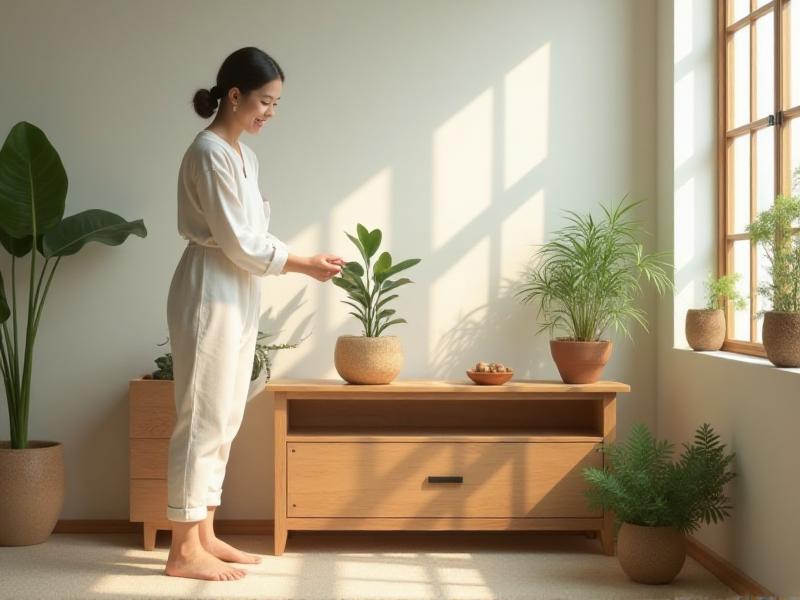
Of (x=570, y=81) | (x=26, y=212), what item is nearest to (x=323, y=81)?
(x=570, y=81)

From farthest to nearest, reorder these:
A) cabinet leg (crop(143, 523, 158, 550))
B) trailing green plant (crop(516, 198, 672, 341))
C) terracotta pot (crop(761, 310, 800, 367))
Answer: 1. trailing green plant (crop(516, 198, 672, 341))
2. cabinet leg (crop(143, 523, 158, 550))
3. terracotta pot (crop(761, 310, 800, 367))

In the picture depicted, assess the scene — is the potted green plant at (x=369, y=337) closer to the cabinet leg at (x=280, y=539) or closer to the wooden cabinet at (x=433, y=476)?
the wooden cabinet at (x=433, y=476)

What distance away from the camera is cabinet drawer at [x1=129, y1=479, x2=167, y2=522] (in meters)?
3.61

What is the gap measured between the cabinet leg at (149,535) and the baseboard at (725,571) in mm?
1946

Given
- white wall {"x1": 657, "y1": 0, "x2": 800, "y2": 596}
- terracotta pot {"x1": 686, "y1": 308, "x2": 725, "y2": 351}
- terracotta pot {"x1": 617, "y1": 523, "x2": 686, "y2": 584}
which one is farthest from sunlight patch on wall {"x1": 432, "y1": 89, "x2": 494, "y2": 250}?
terracotta pot {"x1": 617, "y1": 523, "x2": 686, "y2": 584}

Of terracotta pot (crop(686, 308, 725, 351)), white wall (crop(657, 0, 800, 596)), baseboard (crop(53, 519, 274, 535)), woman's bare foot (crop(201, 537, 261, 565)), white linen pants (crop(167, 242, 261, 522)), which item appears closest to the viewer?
white wall (crop(657, 0, 800, 596))

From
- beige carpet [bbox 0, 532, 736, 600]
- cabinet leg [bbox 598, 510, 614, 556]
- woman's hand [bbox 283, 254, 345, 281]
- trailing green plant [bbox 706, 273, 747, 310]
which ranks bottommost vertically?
beige carpet [bbox 0, 532, 736, 600]

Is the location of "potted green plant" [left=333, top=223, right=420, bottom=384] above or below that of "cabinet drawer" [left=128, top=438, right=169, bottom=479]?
above

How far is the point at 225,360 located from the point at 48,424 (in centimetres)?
124

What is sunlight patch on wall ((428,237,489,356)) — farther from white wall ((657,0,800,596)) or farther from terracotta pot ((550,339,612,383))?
white wall ((657,0,800,596))

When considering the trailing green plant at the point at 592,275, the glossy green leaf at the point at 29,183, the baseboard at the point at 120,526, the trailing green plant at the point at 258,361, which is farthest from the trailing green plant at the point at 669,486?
the glossy green leaf at the point at 29,183

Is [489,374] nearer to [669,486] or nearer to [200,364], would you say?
[669,486]

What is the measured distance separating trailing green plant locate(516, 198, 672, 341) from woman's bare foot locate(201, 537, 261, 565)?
146 centimetres

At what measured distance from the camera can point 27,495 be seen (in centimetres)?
362
